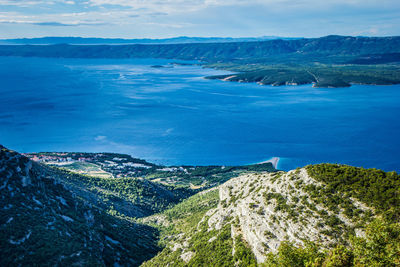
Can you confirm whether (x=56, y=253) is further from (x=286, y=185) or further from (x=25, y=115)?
(x=25, y=115)

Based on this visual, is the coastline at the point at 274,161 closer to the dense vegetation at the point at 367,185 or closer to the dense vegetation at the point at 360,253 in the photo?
the dense vegetation at the point at 367,185

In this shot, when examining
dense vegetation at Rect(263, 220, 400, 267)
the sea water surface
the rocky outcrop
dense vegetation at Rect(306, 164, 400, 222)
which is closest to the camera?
dense vegetation at Rect(263, 220, 400, 267)

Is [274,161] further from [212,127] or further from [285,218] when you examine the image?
[285,218]

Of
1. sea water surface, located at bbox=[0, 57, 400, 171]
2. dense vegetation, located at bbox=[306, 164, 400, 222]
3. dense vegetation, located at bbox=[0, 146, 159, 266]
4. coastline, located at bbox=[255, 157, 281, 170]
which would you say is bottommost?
coastline, located at bbox=[255, 157, 281, 170]

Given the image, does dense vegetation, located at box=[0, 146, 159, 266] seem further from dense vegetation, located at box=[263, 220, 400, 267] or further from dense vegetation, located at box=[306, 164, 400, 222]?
dense vegetation, located at box=[306, 164, 400, 222]

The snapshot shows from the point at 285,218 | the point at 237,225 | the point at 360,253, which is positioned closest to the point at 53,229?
the point at 237,225

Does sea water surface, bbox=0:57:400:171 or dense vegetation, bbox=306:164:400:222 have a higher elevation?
dense vegetation, bbox=306:164:400:222

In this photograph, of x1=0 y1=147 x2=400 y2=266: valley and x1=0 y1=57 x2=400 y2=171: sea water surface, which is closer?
x1=0 y1=147 x2=400 y2=266: valley

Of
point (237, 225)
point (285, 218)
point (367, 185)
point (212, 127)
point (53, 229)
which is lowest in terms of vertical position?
point (212, 127)

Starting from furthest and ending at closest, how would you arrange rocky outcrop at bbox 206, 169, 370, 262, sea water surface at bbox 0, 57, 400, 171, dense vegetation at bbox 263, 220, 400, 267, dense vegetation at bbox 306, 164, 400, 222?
sea water surface at bbox 0, 57, 400, 171, rocky outcrop at bbox 206, 169, 370, 262, dense vegetation at bbox 306, 164, 400, 222, dense vegetation at bbox 263, 220, 400, 267

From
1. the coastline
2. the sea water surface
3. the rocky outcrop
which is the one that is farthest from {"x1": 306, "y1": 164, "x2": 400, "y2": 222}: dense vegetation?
the sea water surface
